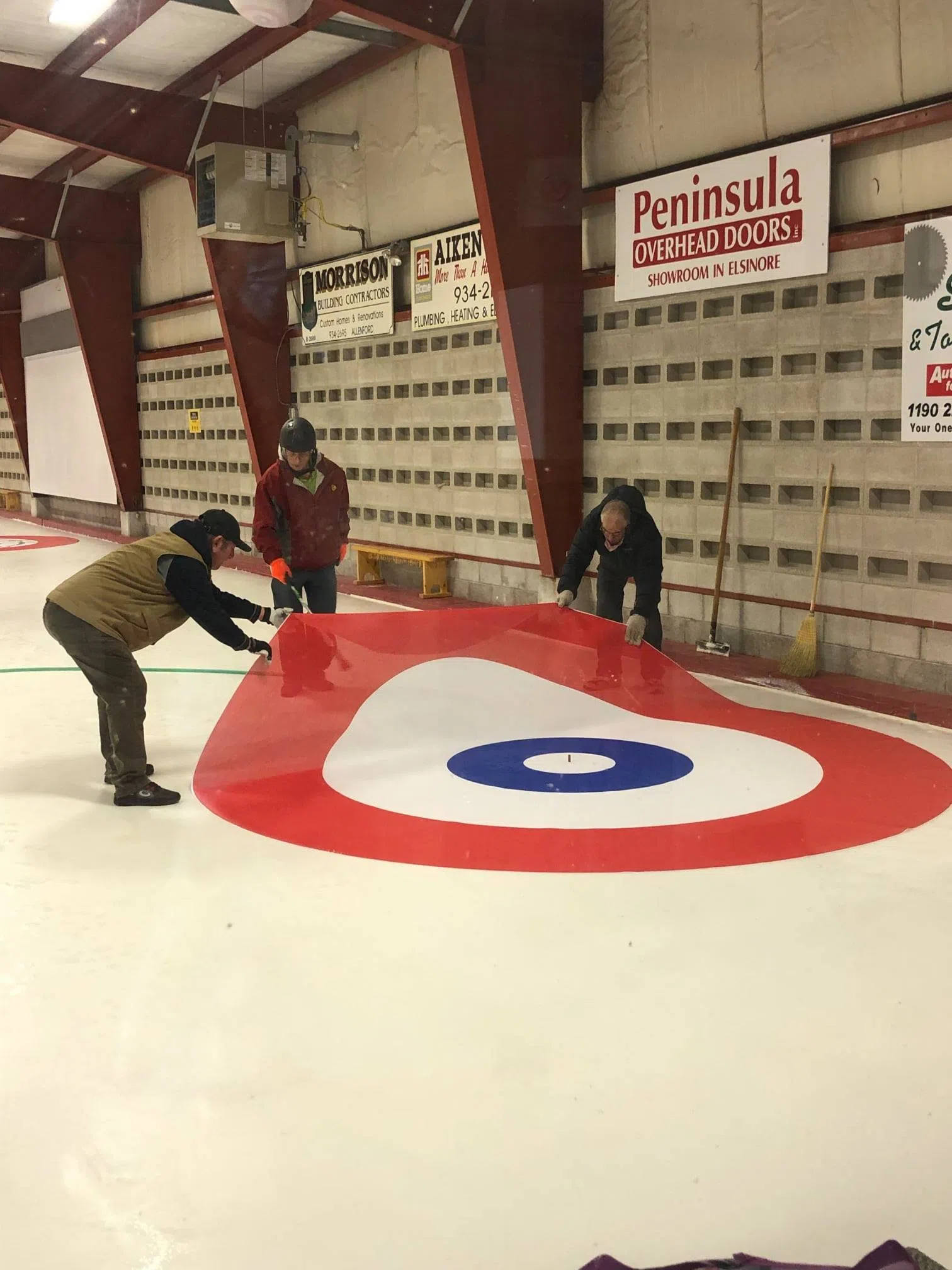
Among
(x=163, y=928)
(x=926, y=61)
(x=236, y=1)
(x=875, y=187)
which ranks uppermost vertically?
(x=236, y=1)

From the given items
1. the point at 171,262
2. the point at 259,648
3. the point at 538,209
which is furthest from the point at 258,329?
the point at 259,648

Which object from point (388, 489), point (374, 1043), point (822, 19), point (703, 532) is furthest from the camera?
point (388, 489)

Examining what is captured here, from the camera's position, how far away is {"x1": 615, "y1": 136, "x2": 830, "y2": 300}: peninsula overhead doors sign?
652 cm

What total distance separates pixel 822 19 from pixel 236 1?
3.20m

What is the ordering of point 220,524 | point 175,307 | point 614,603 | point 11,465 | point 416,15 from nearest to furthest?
point 220,524 → point 614,603 → point 416,15 → point 11,465 → point 175,307

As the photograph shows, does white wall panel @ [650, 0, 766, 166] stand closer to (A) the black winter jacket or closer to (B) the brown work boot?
(A) the black winter jacket

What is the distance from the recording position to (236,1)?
5977 millimetres

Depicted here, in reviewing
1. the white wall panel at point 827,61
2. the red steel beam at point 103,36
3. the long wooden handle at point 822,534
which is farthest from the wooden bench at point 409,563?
the white wall panel at point 827,61

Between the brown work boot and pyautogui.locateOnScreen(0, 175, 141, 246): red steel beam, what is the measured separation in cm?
365

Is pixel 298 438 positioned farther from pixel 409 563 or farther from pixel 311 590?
pixel 409 563

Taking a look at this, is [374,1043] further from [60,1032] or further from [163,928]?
[163,928]

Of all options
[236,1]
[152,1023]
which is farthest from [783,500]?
[152,1023]

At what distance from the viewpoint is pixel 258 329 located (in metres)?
9.82

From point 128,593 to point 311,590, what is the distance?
1922 millimetres
